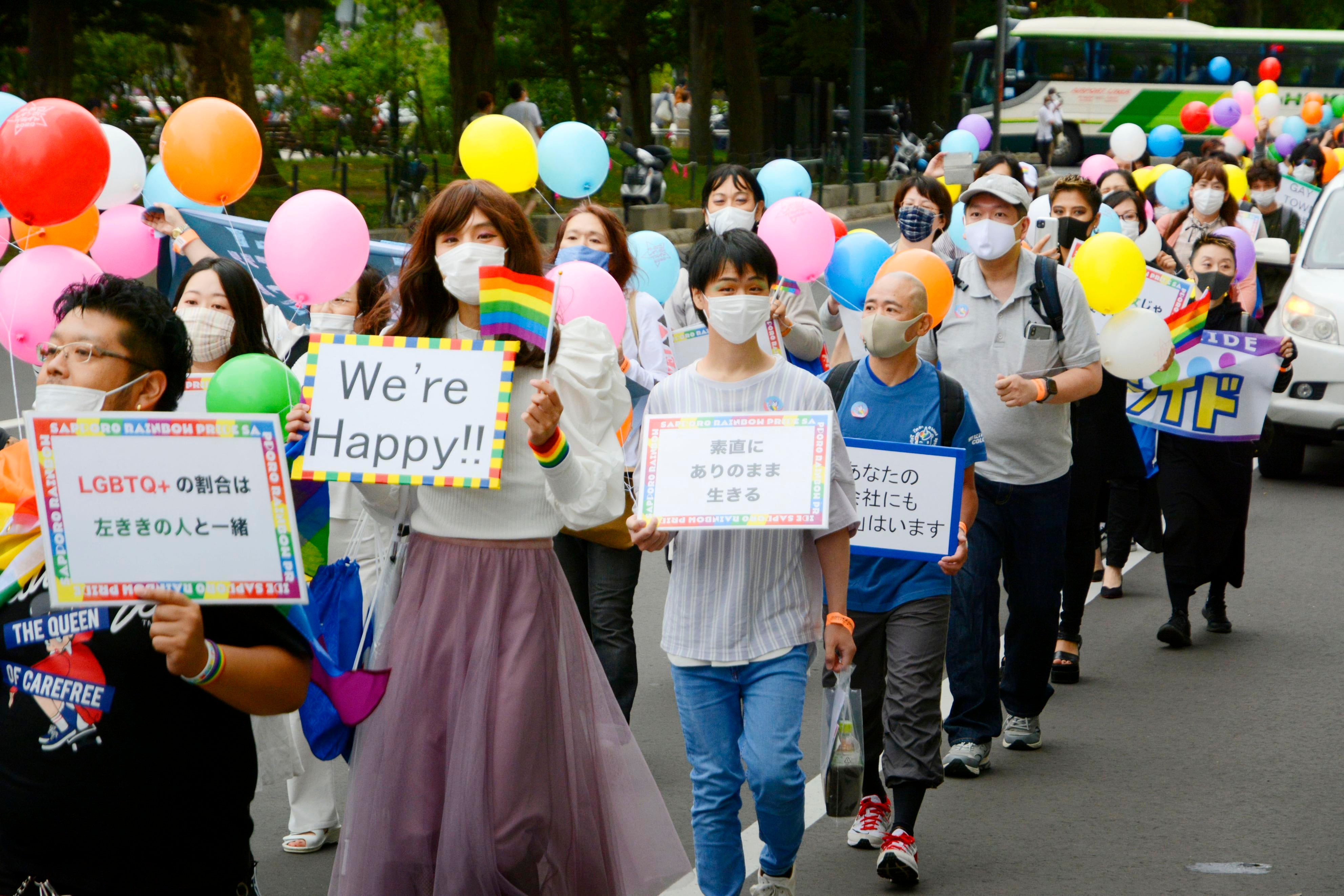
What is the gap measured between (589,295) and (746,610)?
1512 mm

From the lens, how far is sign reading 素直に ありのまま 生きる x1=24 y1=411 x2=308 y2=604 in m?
2.56

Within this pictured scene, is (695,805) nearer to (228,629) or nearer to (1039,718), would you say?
(228,629)

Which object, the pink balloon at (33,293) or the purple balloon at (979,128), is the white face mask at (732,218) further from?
the purple balloon at (979,128)

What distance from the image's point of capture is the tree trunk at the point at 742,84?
93.6ft

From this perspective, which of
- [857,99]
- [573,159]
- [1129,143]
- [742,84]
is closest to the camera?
[573,159]

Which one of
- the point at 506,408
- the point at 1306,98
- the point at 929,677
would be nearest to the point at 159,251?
the point at 506,408

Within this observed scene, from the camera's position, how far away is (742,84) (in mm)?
28906

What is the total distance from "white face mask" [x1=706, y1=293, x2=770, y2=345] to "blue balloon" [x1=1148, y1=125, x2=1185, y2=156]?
1444 cm

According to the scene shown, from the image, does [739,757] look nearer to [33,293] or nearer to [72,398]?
[72,398]

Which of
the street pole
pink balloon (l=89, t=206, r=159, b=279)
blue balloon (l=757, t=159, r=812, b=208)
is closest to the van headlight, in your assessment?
blue balloon (l=757, t=159, r=812, b=208)

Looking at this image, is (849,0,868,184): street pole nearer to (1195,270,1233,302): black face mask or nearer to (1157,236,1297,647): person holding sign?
(1195,270,1233,302): black face mask

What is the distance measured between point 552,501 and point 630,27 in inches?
1366

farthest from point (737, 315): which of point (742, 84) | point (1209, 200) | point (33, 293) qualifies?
point (742, 84)

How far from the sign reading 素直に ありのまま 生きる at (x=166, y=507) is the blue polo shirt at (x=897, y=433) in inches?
94.4
